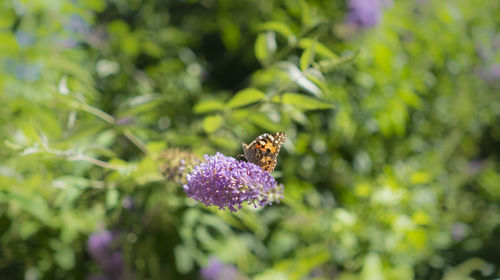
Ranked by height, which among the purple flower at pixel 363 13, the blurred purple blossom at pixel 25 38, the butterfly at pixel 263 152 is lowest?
the butterfly at pixel 263 152

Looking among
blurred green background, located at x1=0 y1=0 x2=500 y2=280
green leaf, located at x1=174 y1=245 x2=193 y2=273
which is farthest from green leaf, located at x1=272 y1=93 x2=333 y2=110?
green leaf, located at x1=174 y1=245 x2=193 y2=273

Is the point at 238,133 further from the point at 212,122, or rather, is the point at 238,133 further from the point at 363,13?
the point at 363,13

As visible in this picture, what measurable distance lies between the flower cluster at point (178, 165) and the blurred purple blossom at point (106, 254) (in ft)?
3.43

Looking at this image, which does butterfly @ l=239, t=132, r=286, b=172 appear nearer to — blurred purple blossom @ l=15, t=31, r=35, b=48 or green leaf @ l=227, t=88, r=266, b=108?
green leaf @ l=227, t=88, r=266, b=108

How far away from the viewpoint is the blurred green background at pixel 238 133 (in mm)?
1475

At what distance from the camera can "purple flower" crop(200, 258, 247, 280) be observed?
2.16 metres

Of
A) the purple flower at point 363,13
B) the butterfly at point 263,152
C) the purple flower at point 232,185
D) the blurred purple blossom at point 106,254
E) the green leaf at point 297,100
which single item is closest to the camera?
the purple flower at point 232,185

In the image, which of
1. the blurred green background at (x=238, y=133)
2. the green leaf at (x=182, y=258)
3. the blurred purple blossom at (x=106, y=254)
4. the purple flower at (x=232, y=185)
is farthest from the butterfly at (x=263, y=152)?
the blurred purple blossom at (x=106, y=254)

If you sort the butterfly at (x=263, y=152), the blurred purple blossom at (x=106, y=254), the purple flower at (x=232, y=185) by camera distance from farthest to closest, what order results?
the blurred purple blossom at (x=106, y=254) → the butterfly at (x=263, y=152) → the purple flower at (x=232, y=185)

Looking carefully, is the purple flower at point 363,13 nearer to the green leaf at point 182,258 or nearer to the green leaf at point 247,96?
the green leaf at point 247,96

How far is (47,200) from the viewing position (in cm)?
168

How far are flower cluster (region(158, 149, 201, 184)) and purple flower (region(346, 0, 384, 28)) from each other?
1709 millimetres

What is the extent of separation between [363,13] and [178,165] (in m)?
1.80

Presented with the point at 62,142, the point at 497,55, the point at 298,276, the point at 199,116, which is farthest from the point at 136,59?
the point at 497,55
